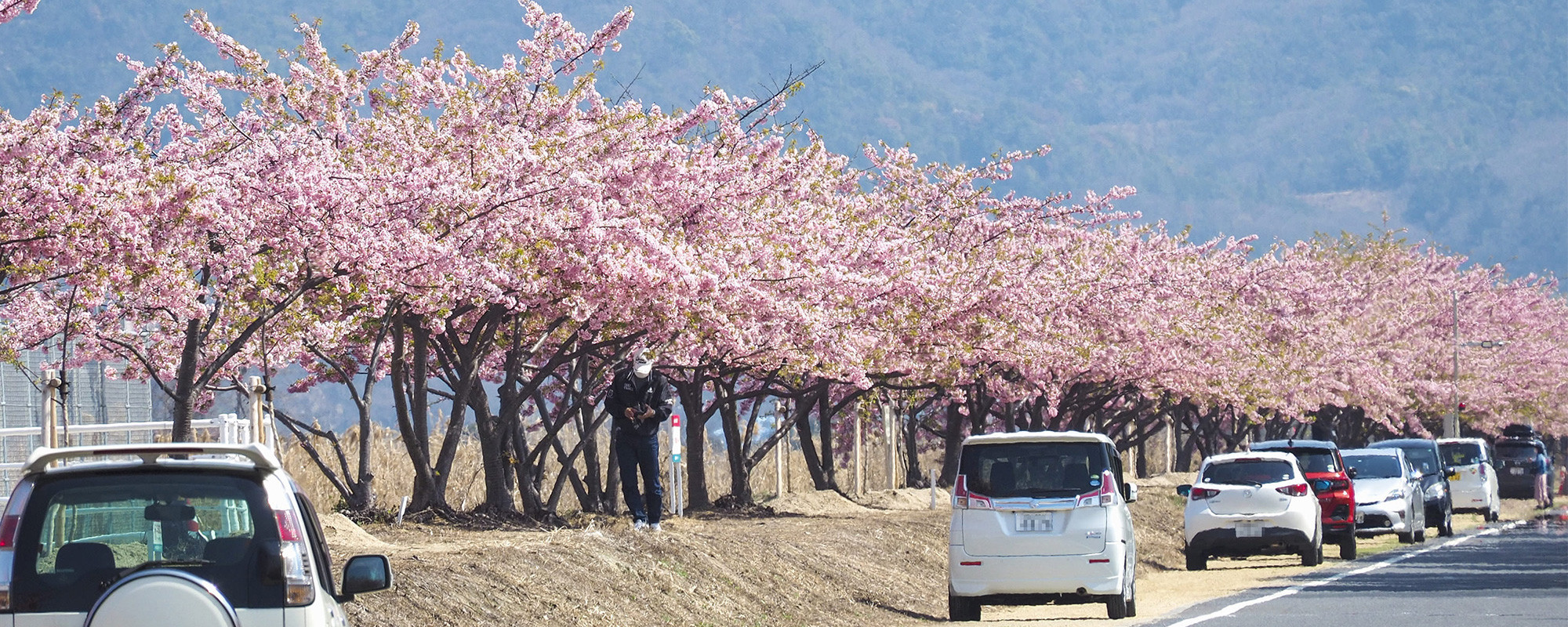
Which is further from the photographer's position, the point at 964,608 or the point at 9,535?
the point at 964,608

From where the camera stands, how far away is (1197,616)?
55.5 ft

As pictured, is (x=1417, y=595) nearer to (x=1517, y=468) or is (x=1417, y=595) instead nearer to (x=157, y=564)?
(x=157, y=564)

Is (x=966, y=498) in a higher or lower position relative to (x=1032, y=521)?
higher

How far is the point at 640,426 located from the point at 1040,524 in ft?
12.5

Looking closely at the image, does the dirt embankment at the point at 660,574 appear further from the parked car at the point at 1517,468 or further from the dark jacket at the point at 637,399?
the parked car at the point at 1517,468

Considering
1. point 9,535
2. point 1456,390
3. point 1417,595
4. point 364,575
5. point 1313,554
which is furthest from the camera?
point 1456,390

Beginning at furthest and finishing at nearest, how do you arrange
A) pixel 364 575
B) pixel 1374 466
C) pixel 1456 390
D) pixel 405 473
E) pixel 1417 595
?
pixel 1456 390
pixel 1374 466
pixel 405 473
pixel 1417 595
pixel 364 575

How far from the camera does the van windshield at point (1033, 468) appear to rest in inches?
672

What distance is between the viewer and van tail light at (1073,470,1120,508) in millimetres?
16938

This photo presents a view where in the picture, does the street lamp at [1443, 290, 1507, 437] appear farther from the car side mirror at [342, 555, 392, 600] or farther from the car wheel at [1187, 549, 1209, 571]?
the car side mirror at [342, 555, 392, 600]

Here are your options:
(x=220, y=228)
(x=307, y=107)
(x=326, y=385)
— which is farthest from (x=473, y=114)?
(x=326, y=385)

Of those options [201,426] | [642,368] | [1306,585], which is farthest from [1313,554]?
[201,426]

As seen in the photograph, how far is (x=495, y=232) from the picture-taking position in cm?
1577

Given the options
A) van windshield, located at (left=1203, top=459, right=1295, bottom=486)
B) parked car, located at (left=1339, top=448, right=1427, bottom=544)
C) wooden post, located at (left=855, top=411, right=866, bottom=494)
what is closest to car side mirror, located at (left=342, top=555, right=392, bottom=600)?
van windshield, located at (left=1203, top=459, right=1295, bottom=486)
